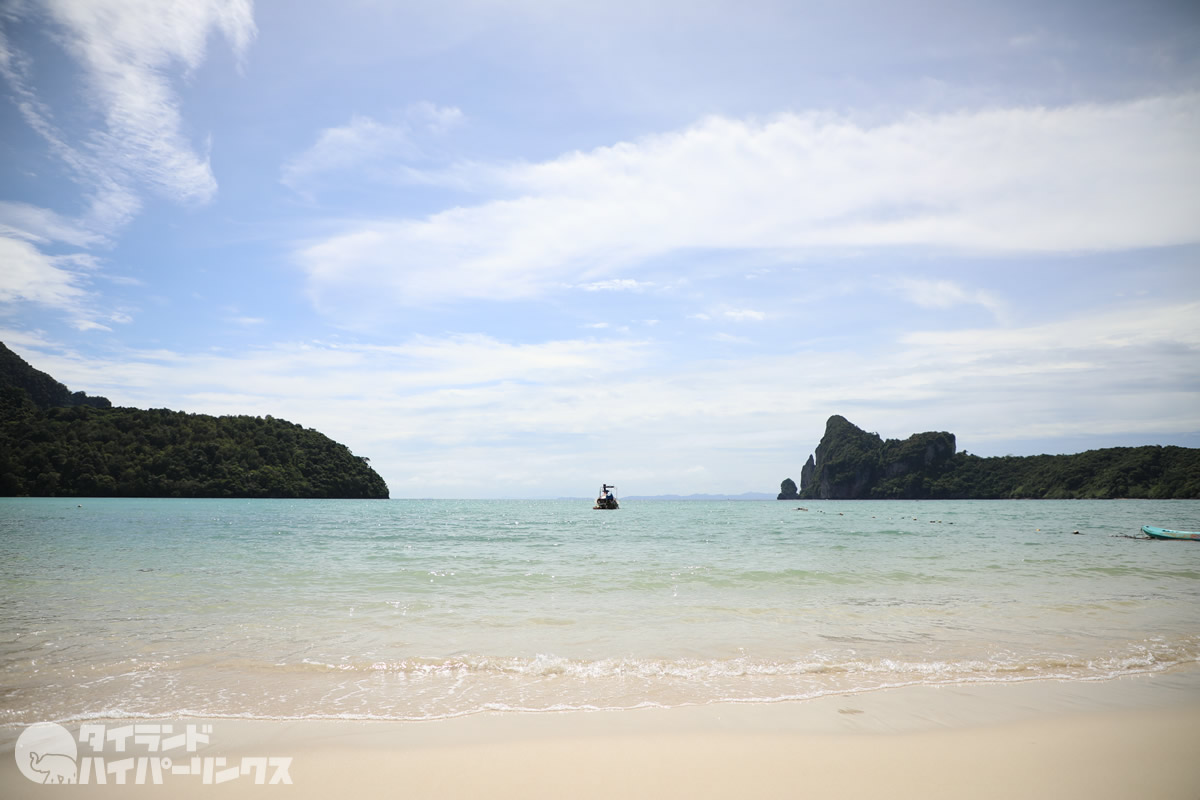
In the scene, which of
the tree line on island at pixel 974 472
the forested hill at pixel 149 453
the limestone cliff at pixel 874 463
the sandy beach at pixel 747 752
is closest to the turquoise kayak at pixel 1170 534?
the sandy beach at pixel 747 752

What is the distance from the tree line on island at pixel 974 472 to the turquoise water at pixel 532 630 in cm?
11990

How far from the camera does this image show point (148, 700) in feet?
19.2

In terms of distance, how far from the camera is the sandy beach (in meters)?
4.06

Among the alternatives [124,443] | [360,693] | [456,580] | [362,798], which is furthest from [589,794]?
[124,443]

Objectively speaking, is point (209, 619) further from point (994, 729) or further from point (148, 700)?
point (994, 729)

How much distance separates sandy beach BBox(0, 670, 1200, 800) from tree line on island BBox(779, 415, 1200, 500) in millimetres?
130945

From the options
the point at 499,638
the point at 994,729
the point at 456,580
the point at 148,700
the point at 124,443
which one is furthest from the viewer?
the point at 124,443

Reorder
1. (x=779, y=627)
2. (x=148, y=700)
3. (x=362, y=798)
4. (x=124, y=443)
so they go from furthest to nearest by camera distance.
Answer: (x=124, y=443) < (x=779, y=627) < (x=148, y=700) < (x=362, y=798)

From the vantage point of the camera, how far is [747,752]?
15.3 feet

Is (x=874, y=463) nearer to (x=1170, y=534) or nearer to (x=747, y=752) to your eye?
(x=1170, y=534)

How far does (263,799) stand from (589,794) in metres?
2.21

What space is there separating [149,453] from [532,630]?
107 meters

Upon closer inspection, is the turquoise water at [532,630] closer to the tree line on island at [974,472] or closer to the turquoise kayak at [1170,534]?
the turquoise kayak at [1170,534]

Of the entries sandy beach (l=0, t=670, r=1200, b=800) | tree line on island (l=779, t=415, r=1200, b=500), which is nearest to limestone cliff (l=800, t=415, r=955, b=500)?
tree line on island (l=779, t=415, r=1200, b=500)
